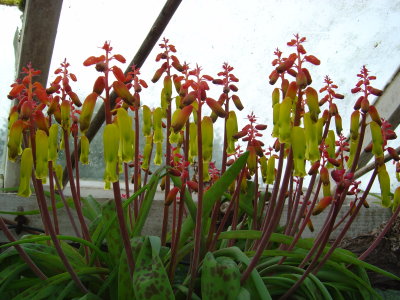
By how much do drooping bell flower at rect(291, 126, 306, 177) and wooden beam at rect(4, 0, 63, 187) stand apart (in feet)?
4.12

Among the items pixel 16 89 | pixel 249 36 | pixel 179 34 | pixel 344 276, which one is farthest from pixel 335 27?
pixel 16 89

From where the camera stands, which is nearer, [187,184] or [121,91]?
[121,91]

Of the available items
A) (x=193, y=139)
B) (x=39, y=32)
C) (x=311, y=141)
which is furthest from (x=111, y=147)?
(x=39, y=32)

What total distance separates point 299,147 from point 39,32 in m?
1.33

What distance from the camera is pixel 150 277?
31.2 inches

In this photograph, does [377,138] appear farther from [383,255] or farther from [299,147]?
[383,255]

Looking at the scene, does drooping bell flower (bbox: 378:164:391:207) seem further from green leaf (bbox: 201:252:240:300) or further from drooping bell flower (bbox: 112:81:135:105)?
drooping bell flower (bbox: 112:81:135:105)

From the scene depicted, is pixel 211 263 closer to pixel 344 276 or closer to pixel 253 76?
pixel 344 276

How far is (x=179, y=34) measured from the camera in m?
2.32

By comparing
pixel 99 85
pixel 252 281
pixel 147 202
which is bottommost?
pixel 252 281

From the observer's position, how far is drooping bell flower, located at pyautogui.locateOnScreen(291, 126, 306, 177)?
0.81 metres

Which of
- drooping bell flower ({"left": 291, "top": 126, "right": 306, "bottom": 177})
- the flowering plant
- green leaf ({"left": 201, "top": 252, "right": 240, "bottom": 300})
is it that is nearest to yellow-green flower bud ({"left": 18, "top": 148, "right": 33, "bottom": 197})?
the flowering plant

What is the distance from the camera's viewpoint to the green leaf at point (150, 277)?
78 centimetres

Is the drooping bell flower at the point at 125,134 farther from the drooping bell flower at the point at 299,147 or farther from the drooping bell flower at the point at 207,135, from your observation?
the drooping bell flower at the point at 299,147
